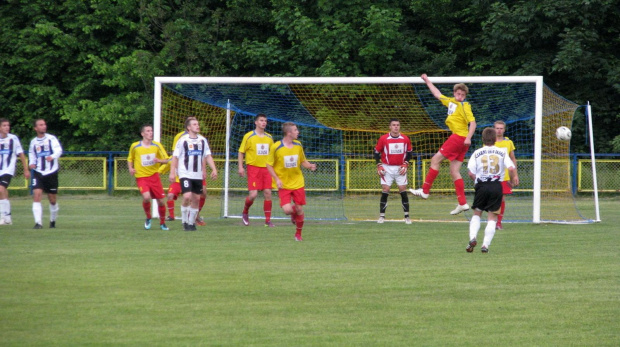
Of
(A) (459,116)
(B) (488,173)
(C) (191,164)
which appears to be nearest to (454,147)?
(A) (459,116)

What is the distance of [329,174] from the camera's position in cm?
2497

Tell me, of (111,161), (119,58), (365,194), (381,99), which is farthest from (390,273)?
(119,58)

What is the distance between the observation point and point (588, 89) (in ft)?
94.7

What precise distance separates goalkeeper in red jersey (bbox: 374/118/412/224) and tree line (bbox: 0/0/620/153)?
13950 millimetres

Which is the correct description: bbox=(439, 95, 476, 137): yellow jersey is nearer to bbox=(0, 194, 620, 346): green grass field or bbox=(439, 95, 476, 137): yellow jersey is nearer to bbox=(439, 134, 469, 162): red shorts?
bbox=(439, 134, 469, 162): red shorts

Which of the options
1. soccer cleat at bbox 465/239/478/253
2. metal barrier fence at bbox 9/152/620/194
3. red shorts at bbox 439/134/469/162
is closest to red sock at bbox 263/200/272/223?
red shorts at bbox 439/134/469/162

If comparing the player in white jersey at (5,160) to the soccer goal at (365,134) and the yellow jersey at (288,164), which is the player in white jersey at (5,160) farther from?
the yellow jersey at (288,164)

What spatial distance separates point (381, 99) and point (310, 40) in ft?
28.5

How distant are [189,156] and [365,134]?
12.2m

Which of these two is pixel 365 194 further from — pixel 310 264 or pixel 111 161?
pixel 310 264

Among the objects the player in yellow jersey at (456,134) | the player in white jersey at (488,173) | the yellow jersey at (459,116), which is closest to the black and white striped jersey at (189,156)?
the player in yellow jersey at (456,134)

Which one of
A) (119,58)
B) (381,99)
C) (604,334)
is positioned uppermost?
(119,58)

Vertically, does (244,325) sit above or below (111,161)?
below

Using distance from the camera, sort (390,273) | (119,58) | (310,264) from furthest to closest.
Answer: (119,58) < (310,264) < (390,273)
